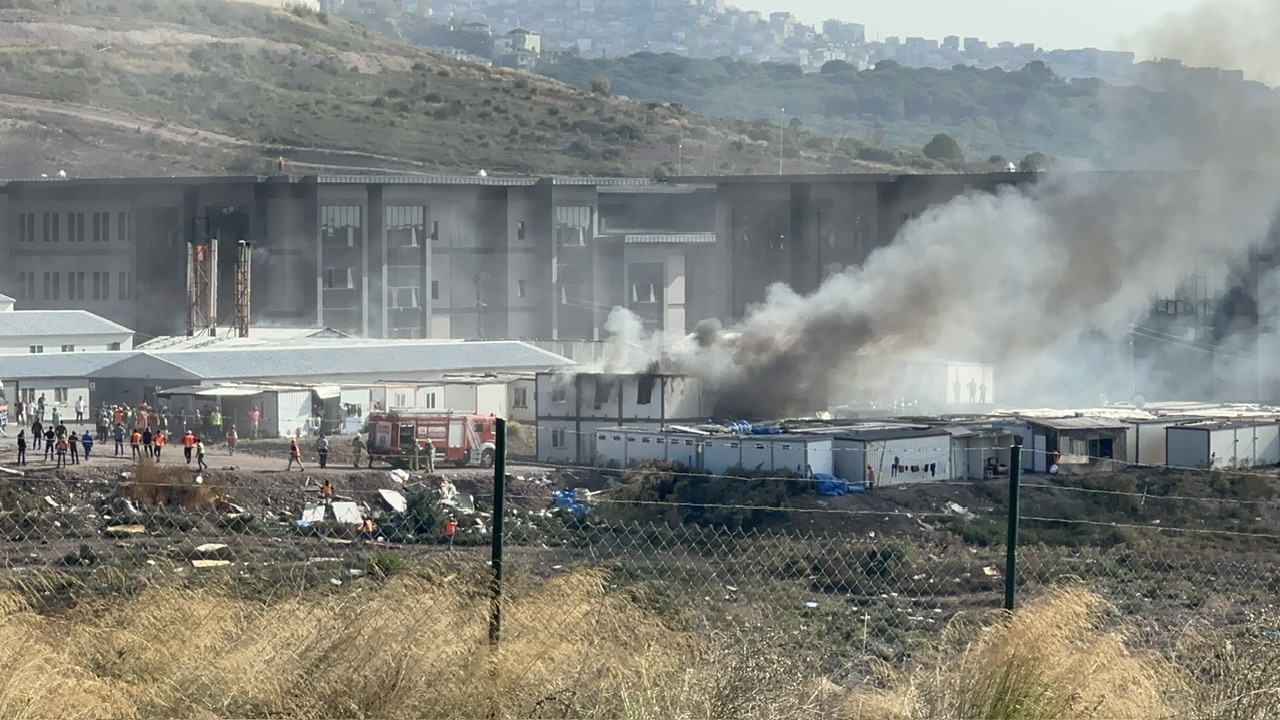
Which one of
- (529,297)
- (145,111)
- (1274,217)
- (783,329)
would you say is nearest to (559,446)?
(783,329)

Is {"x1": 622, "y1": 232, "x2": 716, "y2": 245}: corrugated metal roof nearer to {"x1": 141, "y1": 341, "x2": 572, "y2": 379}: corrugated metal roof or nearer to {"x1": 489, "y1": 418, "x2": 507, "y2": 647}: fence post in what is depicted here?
{"x1": 141, "y1": 341, "x2": 572, "y2": 379}: corrugated metal roof

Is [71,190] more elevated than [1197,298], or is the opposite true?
[71,190]

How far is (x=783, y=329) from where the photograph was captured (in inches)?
1686

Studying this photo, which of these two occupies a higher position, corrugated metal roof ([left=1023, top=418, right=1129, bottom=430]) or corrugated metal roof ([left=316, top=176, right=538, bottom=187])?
corrugated metal roof ([left=316, top=176, right=538, bottom=187])

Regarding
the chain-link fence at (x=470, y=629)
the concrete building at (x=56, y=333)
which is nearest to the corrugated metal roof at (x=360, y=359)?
the concrete building at (x=56, y=333)

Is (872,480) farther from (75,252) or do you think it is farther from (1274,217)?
(75,252)

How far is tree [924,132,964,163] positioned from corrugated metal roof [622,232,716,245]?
47506mm

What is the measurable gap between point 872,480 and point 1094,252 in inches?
568

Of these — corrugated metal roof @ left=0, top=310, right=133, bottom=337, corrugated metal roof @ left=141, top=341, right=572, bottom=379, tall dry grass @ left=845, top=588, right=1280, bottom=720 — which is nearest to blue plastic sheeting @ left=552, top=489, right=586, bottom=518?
corrugated metal roof @ left=141, top=341, right=572, bottom=379

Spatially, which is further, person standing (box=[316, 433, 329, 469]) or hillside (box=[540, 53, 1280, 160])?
Result: hillside (box=[540, 53, 1280, 160])

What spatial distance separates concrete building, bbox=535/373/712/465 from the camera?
39.0 m

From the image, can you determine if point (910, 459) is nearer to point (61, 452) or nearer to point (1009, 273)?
point (1009, 273)

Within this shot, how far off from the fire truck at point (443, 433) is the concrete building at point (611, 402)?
247cm

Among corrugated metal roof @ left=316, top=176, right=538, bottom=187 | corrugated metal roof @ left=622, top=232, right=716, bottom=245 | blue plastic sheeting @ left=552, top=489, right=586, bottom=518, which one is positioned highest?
corrugated metal roof @ left=316, top=176, right=538, bottom=187
